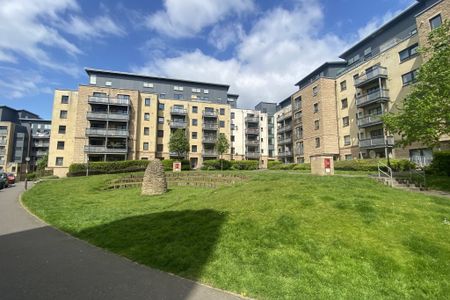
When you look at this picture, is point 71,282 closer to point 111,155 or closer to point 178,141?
point 178,141

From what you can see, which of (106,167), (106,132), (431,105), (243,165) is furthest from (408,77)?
(106,132)

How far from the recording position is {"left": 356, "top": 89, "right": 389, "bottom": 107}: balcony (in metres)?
32.1

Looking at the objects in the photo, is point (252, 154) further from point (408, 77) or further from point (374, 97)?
point (408, 77)

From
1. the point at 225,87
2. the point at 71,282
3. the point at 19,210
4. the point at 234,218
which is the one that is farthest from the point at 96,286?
the point at 225,87

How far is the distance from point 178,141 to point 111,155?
12.6 m

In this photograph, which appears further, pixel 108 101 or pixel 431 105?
pixel 108 101

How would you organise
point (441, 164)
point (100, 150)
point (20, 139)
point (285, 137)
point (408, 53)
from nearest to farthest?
point (441, 164) < point (408, 53) < point (100, 150) < point (285, 137) < point (20, 139)

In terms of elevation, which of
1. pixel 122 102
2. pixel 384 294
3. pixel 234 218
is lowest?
pixel 384 294

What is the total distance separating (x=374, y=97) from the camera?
32938 mm

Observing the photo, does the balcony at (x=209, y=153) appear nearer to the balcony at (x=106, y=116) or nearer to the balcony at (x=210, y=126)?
the balcony at (x=210, y=126)

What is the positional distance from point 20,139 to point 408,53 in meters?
91.0

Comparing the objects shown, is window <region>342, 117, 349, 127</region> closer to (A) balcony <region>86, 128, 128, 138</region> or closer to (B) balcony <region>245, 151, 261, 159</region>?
(B) balcony <region>245, 151, 261, 159</region>

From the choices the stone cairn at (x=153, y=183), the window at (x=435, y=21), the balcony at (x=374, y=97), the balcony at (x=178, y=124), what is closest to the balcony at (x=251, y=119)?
the balcony at (x=178, y=124)

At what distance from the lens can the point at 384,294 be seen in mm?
4438
